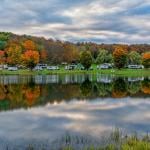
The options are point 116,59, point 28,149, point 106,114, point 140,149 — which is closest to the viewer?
point 140,149

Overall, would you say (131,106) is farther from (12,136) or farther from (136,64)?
(136,64)

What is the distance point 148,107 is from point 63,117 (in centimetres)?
1241

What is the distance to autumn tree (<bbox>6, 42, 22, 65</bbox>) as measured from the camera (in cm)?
16606

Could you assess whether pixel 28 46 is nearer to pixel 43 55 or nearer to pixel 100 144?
pixel 43 55

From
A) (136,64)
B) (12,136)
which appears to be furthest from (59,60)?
(12,136)

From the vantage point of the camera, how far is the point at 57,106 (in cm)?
4316

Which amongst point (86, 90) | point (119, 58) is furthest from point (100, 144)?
point (119, 58)

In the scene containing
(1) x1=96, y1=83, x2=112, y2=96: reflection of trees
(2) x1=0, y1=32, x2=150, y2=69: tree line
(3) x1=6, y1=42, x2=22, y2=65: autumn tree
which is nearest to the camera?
(1) x1=96, y1=83, x2=112, y2=96: reflection of trees

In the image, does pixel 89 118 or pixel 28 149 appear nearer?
pixel 28 149

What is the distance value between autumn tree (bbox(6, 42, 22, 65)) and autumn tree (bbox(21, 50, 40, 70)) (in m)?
6.60

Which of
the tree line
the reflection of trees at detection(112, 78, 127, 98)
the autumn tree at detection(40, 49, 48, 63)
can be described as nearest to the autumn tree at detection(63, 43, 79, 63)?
the tree line

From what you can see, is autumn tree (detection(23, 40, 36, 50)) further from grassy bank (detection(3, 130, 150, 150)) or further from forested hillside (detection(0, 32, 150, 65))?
grassy bank (detection(3, 130, 150, 150))

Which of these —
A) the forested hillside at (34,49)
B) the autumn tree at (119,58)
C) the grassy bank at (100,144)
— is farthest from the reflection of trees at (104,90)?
the forested hillside at (34,49)

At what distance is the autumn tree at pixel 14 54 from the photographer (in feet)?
545
